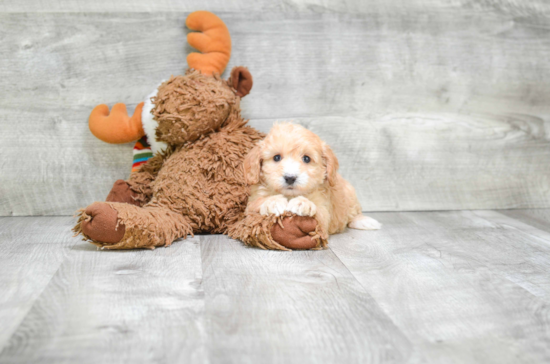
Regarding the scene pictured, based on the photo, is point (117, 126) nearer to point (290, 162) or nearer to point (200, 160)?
point (200, 160)

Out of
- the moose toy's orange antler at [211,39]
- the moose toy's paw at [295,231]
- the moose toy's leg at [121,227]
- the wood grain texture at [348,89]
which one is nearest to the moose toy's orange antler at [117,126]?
the wood grain texture at [348,89]

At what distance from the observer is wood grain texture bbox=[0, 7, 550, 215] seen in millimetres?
1719

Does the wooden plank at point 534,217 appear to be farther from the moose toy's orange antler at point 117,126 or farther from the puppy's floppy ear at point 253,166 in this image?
the moose toy's orange antler at point 117,126

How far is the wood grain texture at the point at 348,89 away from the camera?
1719 mm

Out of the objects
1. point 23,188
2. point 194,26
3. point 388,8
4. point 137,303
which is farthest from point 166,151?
point 388,8

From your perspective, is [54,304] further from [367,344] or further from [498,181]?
[498,181]

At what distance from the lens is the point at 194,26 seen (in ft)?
5.50

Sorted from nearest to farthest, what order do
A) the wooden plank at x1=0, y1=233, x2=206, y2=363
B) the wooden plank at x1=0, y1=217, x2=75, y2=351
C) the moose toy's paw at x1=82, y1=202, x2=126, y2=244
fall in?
the wooden plank at x1=0, y1=233, x2=206, y2=363 < the wooden plank at x1=0, y1=217, x2=75, y2=351 < the moose toy's paw at x1=82, y1=202, x2=126, y2=244

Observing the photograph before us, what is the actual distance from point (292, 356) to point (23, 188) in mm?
1386

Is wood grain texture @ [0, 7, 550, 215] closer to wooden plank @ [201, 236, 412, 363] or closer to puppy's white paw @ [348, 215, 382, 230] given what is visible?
puppy's white paw @ [348, 215, 382, 230]

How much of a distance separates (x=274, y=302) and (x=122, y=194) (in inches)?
31.9

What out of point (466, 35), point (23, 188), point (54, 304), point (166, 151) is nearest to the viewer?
point (54, 304)

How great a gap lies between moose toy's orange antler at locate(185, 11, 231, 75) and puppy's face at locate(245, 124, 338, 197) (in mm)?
416

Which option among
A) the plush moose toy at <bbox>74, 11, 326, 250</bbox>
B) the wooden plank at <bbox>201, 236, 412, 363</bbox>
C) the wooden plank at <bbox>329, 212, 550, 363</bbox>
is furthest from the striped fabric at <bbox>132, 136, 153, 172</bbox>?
the wooden plank at <bbox>329, 212, 550, 363</bbox>
